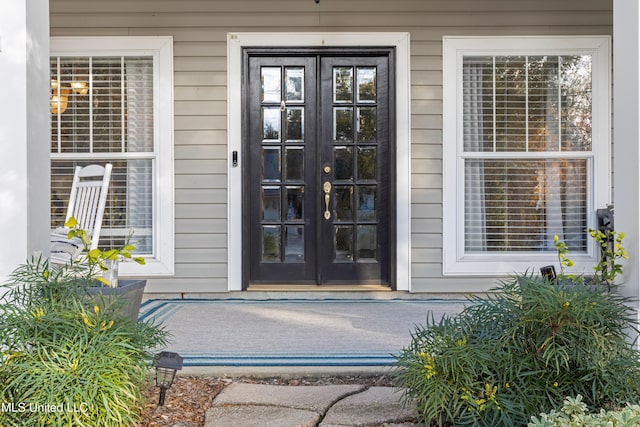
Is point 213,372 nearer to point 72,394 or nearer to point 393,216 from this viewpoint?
point 72,394

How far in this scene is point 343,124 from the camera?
16.7ft

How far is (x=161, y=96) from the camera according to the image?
4.97 m

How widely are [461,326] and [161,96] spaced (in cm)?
356

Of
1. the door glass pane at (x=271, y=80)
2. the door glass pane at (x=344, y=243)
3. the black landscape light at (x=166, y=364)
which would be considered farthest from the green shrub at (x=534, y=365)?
the door glass pane at (x=271, y=80)

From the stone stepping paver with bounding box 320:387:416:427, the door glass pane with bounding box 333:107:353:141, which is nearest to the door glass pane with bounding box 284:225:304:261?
the door glass pane with bounding box 333:107:353:141

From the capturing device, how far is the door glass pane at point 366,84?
507 cm

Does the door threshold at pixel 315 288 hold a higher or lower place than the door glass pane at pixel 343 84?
lower

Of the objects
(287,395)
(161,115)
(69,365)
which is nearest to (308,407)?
(287,395)

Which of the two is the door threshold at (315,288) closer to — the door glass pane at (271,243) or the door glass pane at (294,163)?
the door glass pane at (271,243)

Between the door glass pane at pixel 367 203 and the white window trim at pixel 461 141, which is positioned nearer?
the white window trim at pixel 461 141

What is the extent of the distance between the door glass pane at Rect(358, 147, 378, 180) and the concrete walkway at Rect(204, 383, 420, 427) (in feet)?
8.88

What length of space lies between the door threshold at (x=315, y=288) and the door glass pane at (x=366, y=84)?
1.43 m

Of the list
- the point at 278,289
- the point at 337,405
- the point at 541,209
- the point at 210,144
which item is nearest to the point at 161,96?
the point at 210,144

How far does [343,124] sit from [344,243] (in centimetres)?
92
